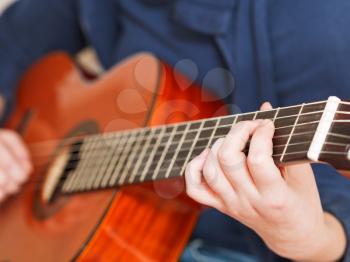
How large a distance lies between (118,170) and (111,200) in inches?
1.6

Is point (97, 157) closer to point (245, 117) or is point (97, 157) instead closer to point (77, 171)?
point (77, 171)

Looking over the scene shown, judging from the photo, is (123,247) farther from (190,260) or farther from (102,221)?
(190,260)

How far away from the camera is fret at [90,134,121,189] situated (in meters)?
0.70

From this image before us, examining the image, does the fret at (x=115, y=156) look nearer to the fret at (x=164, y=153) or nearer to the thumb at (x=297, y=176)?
the fret at (x=164, y=153)

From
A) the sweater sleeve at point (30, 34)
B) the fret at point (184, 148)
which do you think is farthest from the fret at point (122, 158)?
the sweater sleeve at point (30, 34)

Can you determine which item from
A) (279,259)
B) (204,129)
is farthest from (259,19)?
(279,259)

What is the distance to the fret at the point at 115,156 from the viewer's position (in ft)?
2.25

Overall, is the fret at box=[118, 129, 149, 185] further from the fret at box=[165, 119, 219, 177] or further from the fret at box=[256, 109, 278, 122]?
the fret at box=[256, 109, 278, 122]

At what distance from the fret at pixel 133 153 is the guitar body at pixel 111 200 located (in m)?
0.02

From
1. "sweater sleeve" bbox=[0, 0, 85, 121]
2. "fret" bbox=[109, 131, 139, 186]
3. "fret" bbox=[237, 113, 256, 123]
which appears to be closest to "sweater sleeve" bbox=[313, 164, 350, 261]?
"fret" bbox=[237, 113, 256, 123]

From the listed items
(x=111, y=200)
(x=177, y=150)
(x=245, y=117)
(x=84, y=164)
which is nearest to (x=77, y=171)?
(x=84, y=164)

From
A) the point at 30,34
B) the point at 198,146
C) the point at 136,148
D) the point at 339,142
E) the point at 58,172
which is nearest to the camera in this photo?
the point at 339,142

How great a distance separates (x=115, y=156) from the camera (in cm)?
70

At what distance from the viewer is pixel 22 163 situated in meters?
0.87
